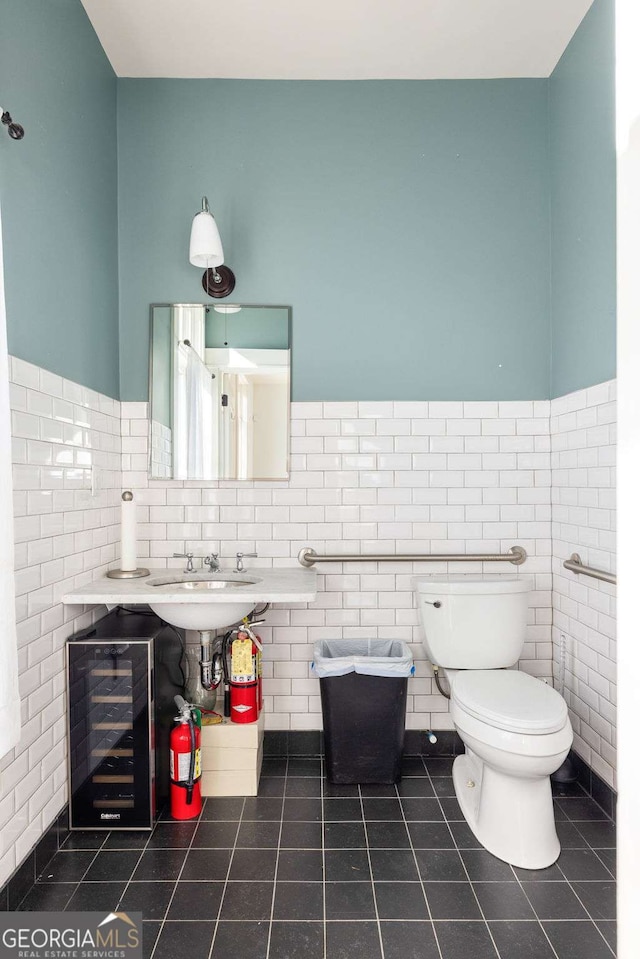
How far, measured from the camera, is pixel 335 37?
8.04ft

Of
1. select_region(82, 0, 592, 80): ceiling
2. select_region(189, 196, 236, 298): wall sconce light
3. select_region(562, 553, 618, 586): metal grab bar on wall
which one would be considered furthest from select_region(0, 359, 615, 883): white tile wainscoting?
select_region(82, 0, 592, 80): ceiling

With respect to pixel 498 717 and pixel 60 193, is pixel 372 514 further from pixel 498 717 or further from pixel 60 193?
pixel 60 193

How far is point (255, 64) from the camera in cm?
262

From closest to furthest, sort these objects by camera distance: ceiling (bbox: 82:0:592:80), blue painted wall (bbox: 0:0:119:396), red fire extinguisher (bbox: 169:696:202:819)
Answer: blue painted wall (bbox: 0:0:119:396) < red fire extinguisher (bbox: 169:696:202:819) < ceiling (bbox: 82:0:592:80)

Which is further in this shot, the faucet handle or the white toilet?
the faucet handle

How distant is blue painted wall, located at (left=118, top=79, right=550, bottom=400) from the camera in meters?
2.71

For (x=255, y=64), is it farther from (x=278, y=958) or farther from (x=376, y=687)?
(x=278, y=958)

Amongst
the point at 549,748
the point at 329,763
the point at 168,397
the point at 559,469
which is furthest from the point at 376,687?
the point at 168,397

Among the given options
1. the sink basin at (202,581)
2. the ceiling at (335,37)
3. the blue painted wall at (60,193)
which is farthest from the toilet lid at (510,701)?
the ceiling at (335,37)

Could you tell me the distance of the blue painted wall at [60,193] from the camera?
5.74 feet

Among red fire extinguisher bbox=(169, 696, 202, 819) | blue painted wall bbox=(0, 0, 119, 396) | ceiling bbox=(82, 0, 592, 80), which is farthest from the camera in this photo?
ceiling bbox=(82, 0, 592, 80)

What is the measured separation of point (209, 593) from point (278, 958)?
1042 millimetres

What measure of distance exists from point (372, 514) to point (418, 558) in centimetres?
28

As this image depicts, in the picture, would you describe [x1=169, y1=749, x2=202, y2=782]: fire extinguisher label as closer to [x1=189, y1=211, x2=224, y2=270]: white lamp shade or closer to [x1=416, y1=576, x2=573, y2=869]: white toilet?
[x1=416, y1=576, x2=573, y2=869]: white toilet
